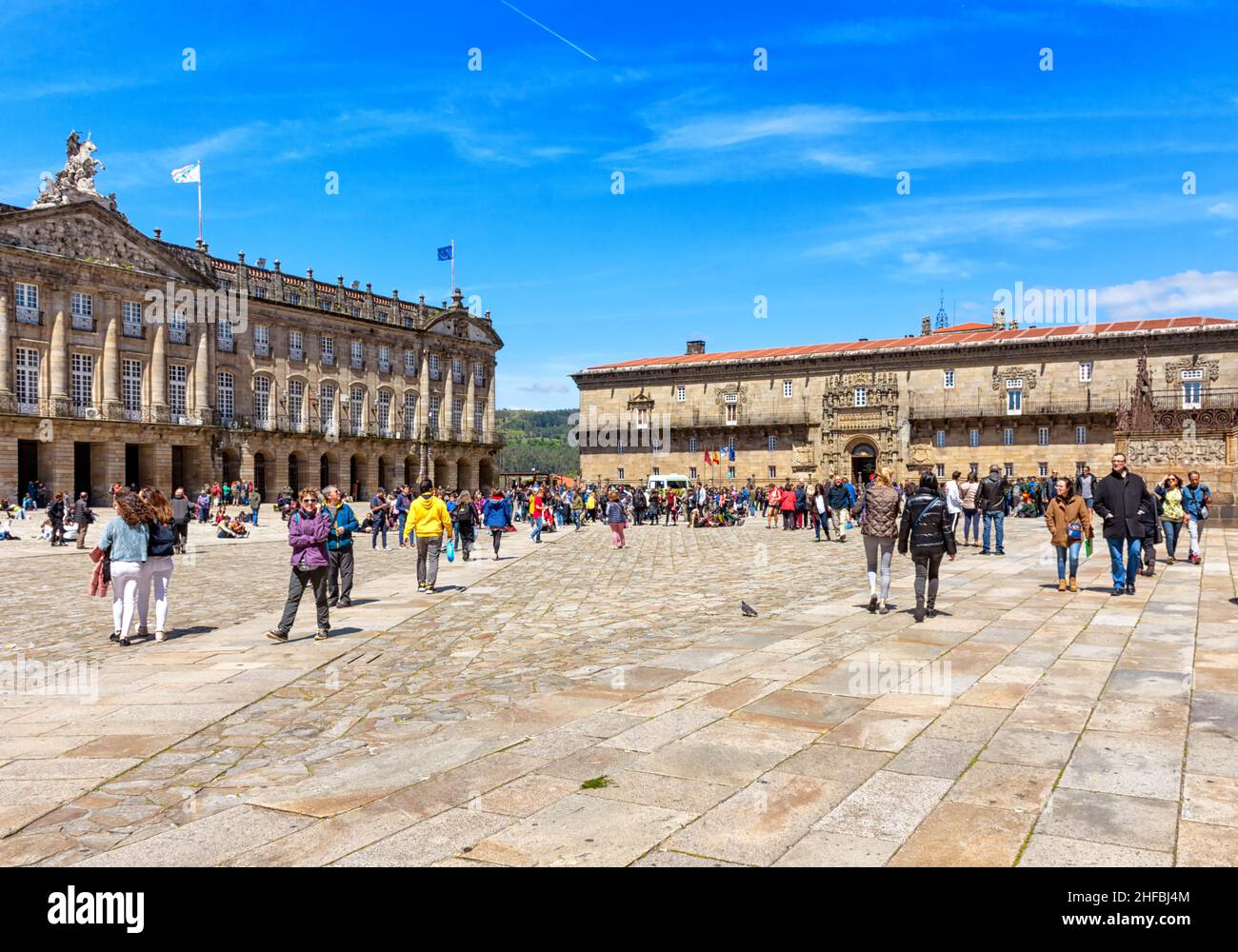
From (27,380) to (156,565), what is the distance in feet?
120

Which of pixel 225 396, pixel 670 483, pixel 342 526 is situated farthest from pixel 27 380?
pixel 342 526

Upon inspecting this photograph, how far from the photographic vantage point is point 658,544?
2177 centimetres

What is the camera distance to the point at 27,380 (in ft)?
127

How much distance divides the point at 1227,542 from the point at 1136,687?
14.4 m

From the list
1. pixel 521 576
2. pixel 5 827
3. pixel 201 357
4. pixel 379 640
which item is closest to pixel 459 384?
pixel 201 357

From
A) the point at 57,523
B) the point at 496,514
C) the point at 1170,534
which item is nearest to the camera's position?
the point at 1170,534

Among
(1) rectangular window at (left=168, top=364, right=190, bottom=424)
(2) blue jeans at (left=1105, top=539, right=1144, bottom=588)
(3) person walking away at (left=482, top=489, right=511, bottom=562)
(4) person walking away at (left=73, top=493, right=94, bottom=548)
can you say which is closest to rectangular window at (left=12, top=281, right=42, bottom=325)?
(1) rectangular window at (left=168, top=364, right=190, bottom=424)

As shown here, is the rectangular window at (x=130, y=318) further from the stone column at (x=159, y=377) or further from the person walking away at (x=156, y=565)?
the person walking away at (x=156, y=565)

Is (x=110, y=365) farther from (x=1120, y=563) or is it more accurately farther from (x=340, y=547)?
(x=1120, y=563)

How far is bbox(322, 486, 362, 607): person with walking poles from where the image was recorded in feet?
33.6
